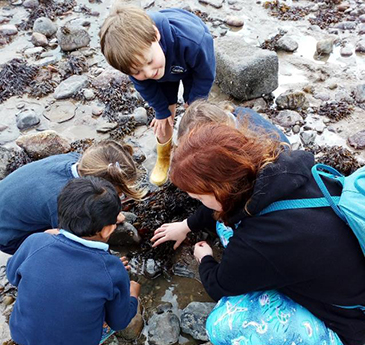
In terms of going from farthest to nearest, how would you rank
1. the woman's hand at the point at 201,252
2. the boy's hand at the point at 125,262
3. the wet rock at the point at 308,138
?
the wet rock at the point at 308,138 < the boy's hand at the point at 125,262 < the woman's hand at the point at 201,252

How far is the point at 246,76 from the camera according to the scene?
13.8 ft

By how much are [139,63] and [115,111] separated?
182cm

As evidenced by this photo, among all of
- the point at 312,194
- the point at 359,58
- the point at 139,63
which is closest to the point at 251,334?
the point at 312,194

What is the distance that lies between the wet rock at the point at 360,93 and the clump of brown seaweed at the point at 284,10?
1997mm

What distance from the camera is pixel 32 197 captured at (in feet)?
7.80

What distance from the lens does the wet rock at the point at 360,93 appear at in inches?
169

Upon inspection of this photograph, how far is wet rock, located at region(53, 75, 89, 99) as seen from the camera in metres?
4.62

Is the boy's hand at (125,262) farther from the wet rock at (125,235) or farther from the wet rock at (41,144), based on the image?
the wet rock at (41,144)

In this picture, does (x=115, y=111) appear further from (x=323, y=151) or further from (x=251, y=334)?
(x=251, y=334)

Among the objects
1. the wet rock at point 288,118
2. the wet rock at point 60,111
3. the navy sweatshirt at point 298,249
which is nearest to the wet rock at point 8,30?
the wet rock at point 60,111

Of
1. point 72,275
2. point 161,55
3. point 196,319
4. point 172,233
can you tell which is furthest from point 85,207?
point 161,55

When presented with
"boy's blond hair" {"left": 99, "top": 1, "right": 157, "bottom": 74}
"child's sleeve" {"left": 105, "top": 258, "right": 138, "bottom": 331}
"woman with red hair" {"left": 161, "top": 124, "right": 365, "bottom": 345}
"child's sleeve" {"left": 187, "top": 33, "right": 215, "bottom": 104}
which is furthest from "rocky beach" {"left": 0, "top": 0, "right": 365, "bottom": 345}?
"boy's blond hair" {"left": 99, "top": 1, "right": 157, "bottom": 74}

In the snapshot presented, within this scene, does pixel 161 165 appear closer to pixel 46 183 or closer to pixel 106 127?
pixel 106 127

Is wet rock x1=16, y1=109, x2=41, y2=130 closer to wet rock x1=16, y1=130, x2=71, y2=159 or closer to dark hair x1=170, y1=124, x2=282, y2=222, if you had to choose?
wet rock x1=16, y1=130, x2=71, y2=159
